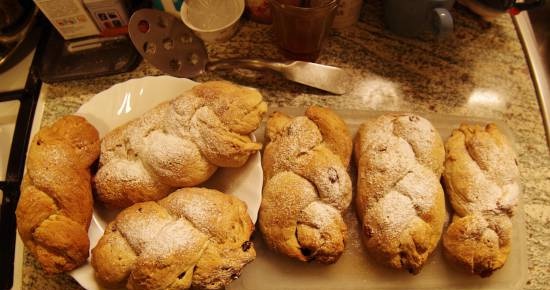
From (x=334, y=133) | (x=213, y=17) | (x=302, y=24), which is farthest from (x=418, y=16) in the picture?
(x=213, y=17)

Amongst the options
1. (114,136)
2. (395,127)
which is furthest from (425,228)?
(114,136)

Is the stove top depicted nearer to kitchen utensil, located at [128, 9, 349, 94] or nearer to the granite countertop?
the granite countertop

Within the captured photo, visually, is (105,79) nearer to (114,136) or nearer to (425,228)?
(114,136)

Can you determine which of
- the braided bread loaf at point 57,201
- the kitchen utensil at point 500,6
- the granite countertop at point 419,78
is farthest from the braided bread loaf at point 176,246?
the kitchen utensil at point 500,6

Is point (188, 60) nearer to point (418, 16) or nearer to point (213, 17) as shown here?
point (213, 17)

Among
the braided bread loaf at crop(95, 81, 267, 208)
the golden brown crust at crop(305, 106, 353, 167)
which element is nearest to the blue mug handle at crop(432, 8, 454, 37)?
the golden brown crust at crop(305, 106, 353, 167)

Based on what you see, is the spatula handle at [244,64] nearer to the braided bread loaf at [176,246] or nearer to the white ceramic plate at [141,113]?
the white ceramic plate at [141,113]
